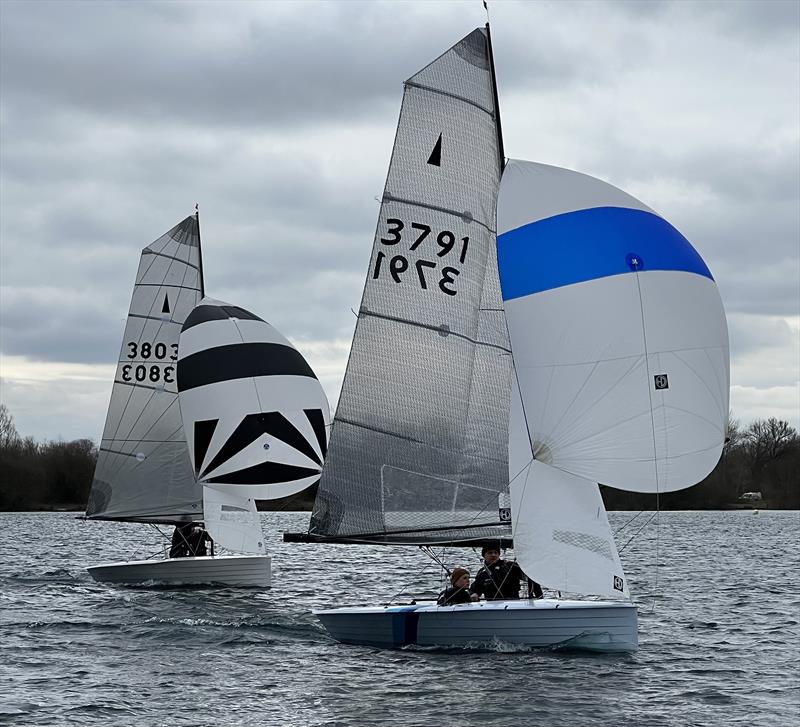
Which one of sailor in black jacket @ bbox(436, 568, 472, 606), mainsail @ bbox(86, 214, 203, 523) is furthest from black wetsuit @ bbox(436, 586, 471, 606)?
mainsail @ bbox(86, 214, 203, 523)

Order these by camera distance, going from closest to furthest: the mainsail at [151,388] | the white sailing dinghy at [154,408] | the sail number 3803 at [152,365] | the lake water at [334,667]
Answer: the lake water at [334,667], the white sailing dinghy at [154,408], the mainsail at [151,388], the sail number 3803 at [152,365]

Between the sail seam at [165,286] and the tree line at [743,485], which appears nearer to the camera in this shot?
the sail seam at [165,286]

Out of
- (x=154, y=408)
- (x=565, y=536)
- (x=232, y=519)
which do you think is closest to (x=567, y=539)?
(x=565, y=536)

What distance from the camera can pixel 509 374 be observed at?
717 inches

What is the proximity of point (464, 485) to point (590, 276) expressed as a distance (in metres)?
3.60

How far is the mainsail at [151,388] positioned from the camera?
1202 inches

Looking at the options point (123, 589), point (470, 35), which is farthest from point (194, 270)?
point (470, 35)

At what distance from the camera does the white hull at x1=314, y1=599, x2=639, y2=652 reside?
16547mm

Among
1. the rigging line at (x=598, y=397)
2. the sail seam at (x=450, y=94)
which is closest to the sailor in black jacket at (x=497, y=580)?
the rigging line at (x=598, y=397)

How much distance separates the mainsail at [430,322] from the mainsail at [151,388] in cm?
1278

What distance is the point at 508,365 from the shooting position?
18.2 m

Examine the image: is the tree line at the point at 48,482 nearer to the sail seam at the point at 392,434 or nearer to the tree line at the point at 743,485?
the tree line at the point at 743,485

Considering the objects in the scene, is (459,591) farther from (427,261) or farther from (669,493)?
(669,493)

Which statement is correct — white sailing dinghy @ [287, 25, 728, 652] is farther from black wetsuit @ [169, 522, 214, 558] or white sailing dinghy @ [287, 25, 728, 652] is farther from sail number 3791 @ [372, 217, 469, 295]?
black wetsuit @ [169, 522, 214, 558]
